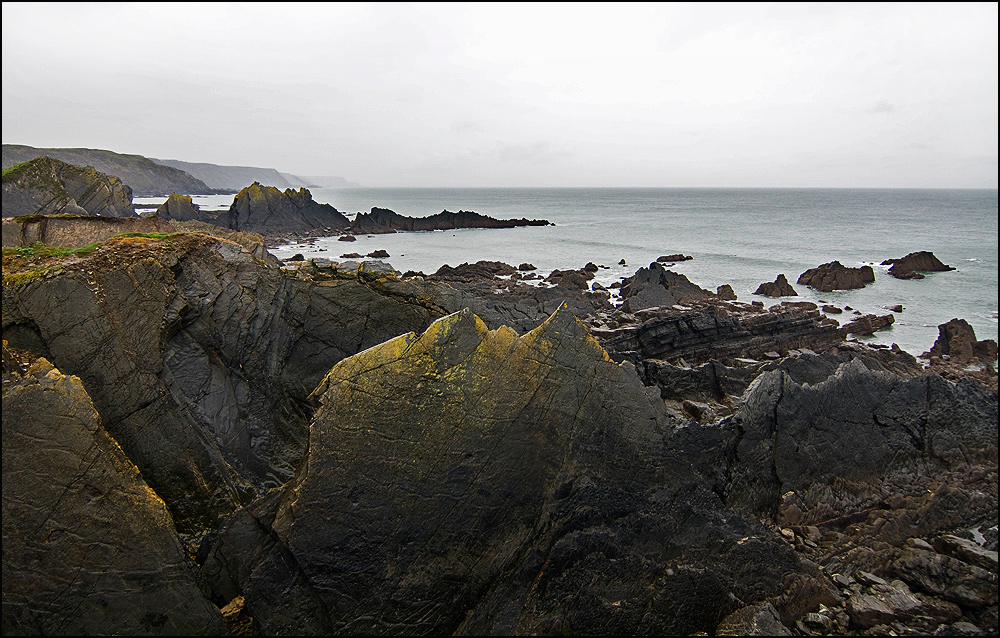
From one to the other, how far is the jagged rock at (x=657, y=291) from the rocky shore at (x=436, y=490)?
735 inches

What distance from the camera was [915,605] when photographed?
724cm

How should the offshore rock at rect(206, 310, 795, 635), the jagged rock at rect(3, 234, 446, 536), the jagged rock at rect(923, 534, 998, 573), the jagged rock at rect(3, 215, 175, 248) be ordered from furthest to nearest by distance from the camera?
the jagged rock at rect(3, 215, 175, 248), the jagged rock at rect(3, 234, 446, 536), the jagged rock at rect(923, 534, 998, 573), the offshore rock at rect(206, 310, 795, 635)

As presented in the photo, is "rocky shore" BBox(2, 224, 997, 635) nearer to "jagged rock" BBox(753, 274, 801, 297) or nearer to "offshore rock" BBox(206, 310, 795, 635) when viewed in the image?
"offshore rock" BBox(206, 310, 795, 635)

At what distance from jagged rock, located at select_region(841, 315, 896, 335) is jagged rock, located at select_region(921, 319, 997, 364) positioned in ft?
9.91

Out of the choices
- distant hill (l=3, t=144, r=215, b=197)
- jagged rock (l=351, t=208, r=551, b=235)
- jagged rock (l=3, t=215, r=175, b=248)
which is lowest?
jagged rock (l=3, t=215, r=175, b=248)

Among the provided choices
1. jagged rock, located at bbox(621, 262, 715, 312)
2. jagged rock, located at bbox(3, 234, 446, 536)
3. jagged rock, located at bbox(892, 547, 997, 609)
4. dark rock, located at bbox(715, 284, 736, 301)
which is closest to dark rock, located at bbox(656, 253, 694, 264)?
jagged rock, located at bbox(621, 262, 715, 312)

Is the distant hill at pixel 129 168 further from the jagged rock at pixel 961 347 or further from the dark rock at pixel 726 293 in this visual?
the jagged rock at pixel 961 347

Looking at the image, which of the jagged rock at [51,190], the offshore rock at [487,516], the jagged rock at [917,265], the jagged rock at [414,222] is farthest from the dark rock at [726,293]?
the jagged rock at [414,222]

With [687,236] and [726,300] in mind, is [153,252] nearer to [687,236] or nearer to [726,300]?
[726,300]

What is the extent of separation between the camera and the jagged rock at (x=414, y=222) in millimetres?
Answer: 73938

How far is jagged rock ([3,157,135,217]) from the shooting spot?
30156 mm

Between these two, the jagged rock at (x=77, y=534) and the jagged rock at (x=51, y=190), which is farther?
the jagged rock at (x=51, y=190)

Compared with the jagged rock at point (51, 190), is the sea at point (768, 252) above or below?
below

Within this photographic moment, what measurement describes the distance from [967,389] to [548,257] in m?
41.1
